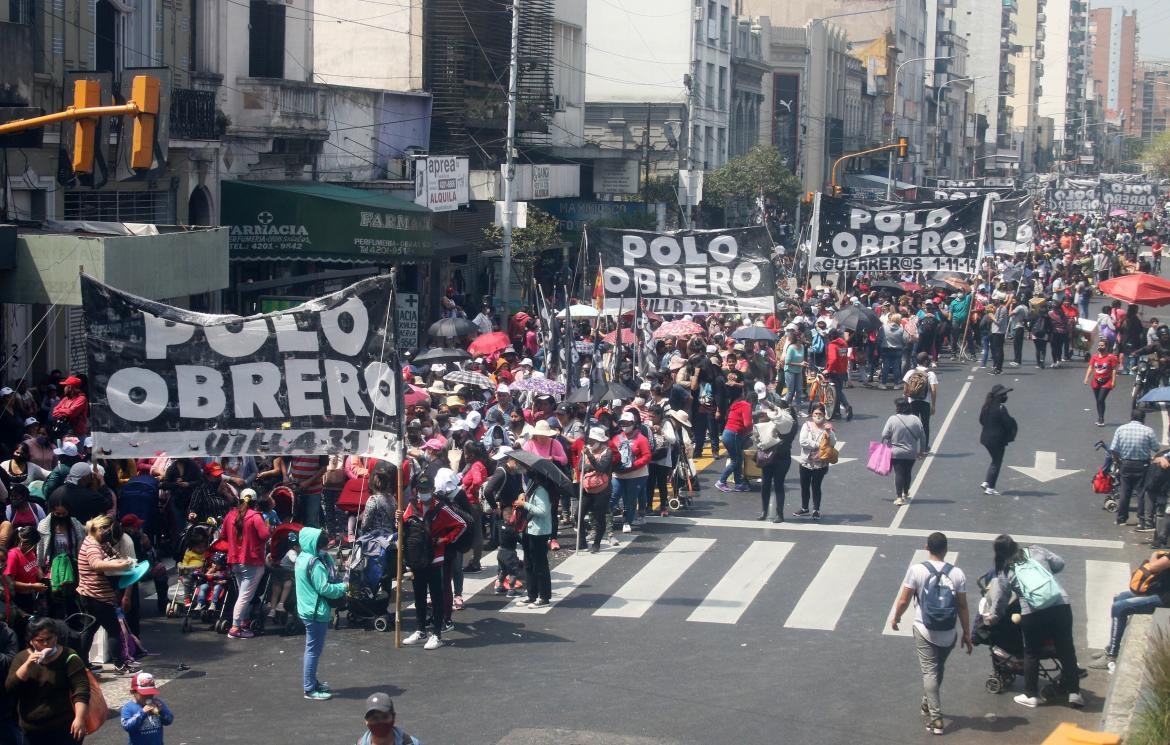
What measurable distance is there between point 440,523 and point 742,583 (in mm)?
3854

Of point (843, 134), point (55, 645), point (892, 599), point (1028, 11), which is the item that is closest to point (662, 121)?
point (843, 134)

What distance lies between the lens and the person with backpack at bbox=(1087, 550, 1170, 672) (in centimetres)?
1219

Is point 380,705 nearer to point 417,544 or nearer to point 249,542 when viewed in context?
point 417,544

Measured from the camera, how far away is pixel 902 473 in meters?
19.4

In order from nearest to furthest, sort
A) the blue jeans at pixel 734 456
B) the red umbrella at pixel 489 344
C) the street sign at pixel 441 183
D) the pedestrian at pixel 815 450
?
the pedestrian at pixel 815 450
the blue jeans at pixel 734 456
the red umbrella at pixel 489 344
the street sign at pixel 441 183

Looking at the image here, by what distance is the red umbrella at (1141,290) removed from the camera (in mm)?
30062

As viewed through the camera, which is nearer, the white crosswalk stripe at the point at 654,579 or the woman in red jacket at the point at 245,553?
the woman in red jacket at the point at 245,553

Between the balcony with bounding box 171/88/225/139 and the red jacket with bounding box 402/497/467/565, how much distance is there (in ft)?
43.2

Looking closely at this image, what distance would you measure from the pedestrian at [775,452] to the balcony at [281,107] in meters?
13.6

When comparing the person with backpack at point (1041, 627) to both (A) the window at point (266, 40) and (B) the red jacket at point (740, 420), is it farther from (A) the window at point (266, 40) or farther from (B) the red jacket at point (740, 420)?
(A) the window at point (266, 40)

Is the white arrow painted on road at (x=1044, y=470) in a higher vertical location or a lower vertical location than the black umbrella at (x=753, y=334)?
lower

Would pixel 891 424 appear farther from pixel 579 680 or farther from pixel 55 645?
pixel 55 645

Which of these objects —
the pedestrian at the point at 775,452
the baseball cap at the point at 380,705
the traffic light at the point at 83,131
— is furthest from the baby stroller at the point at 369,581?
the pedestrian at the point at 775,452

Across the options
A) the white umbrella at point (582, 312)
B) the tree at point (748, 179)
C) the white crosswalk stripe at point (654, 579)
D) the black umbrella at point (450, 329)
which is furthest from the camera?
the tree at point (748, 179)
